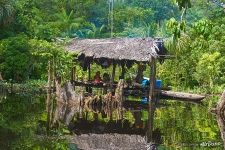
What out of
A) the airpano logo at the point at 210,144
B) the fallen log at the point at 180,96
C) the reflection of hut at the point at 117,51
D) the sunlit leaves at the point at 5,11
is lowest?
the airpano logo at the point at 210,144

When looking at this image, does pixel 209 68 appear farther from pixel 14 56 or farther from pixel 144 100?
pixel 14 56

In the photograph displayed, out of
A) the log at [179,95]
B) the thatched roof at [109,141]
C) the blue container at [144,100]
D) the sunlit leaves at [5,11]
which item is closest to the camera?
the thatched roof at [109,141]

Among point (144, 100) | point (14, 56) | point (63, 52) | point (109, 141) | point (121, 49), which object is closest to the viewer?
Result: point (109, 141)

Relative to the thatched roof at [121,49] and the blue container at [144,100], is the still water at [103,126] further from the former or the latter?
the thatched roof at [121,49]

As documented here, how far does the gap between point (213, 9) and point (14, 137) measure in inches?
843

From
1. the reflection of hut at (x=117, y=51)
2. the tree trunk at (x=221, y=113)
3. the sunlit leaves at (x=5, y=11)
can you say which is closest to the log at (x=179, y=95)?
the reflection of hut at (x=117, y=51)

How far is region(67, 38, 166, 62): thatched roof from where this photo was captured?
885 inches

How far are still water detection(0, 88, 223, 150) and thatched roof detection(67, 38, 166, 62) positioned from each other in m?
2.31

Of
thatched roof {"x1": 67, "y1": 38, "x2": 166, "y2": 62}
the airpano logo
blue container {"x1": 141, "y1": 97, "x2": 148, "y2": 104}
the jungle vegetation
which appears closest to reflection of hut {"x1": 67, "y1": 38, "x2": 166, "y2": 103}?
thatched roof {"x1": 67, "y1": 38, "x2": 166, "y2": 62}

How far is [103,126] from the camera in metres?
16.1

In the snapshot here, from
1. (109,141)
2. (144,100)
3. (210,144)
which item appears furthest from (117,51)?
(210,144)

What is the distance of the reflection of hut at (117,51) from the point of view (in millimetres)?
22469

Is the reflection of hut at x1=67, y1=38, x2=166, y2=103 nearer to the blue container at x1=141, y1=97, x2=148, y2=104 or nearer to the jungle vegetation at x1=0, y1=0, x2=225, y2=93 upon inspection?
the jungle vegetation at x1=0, y1=0, x2=225, y2=93

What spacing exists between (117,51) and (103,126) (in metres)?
7.56
